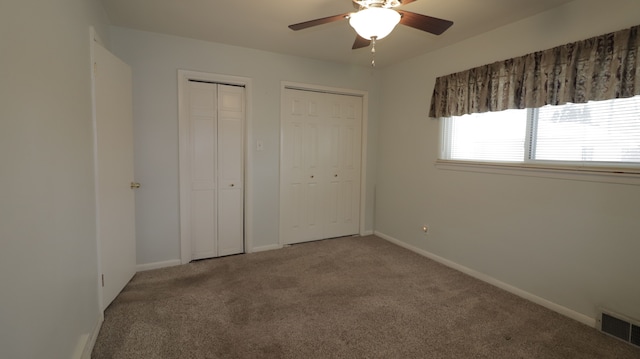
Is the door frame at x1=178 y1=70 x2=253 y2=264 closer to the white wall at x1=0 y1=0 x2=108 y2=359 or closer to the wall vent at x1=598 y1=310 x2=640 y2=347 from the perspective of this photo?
the white wall at x1=0 y1=0 x2=108 y2=359

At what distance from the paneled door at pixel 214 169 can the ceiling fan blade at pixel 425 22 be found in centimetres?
225

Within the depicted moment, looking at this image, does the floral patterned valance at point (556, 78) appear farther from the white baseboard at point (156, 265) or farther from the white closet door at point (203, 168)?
the white baseboard at point (156, 265)

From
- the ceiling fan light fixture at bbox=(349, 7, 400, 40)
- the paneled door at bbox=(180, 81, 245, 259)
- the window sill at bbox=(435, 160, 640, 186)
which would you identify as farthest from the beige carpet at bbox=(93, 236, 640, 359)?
the ceiling fan light fixture at bbox=(349, 7, 400, 40)

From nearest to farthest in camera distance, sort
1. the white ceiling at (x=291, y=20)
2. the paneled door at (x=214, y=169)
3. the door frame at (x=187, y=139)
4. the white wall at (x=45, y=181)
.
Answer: the white wall at (x=45, y=181), the white ceiling at (x=291, y=20), the door frame at (x=187, y=139), the paneled door at (x=214, y=169)

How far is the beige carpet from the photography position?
1917mm

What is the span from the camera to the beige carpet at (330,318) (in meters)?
1.92

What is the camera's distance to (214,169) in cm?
344

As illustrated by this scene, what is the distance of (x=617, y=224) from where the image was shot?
2.09 meters

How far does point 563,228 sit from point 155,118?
3941mm

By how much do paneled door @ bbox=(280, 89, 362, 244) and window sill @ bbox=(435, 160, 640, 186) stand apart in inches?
60.4

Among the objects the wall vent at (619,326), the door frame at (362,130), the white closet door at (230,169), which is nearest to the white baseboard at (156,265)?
the white closet door at (230,169)

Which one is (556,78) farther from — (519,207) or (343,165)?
(343,165)

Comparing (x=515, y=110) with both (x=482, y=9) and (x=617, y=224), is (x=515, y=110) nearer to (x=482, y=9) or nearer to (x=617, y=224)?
(x=482, y=9)

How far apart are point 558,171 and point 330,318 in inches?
86.6
